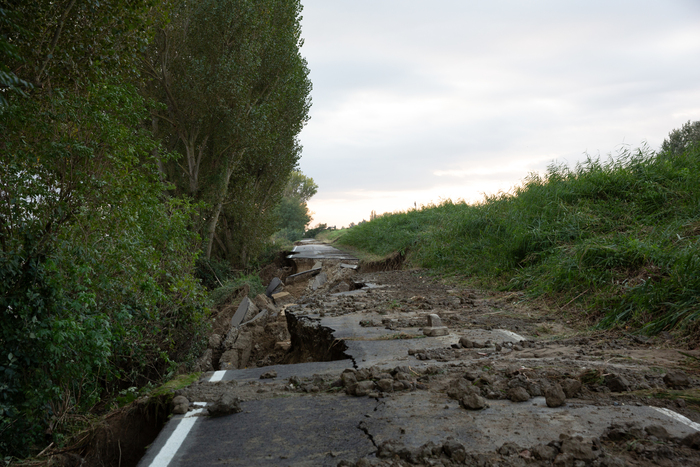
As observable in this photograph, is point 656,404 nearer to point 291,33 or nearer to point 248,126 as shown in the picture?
point 248,126

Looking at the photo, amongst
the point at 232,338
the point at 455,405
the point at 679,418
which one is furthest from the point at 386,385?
the point at 232,338

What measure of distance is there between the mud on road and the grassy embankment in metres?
0.54

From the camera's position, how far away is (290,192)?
62125mm

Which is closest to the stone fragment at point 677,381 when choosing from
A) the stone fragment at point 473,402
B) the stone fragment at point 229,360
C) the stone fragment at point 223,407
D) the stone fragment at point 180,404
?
the stone fragment at point 473,402

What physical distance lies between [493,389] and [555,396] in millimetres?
355

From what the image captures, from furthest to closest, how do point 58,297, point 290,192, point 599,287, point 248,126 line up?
point 290,192 < point 248,126 < point 599,287 < point 58,297

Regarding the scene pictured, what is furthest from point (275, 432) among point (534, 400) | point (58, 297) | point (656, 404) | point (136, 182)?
point (136, 182)

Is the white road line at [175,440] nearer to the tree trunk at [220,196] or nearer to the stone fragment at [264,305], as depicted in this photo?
the stone fragment at [264,305]

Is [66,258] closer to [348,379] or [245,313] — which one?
[348,379]

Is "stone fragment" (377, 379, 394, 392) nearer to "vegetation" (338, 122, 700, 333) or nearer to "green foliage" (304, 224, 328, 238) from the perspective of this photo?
"vegetation" (338, 122, 700, 333)

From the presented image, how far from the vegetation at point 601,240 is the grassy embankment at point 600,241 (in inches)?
0.5

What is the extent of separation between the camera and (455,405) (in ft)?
7.84

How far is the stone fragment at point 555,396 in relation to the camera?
2.26m

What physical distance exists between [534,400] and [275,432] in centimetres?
139
